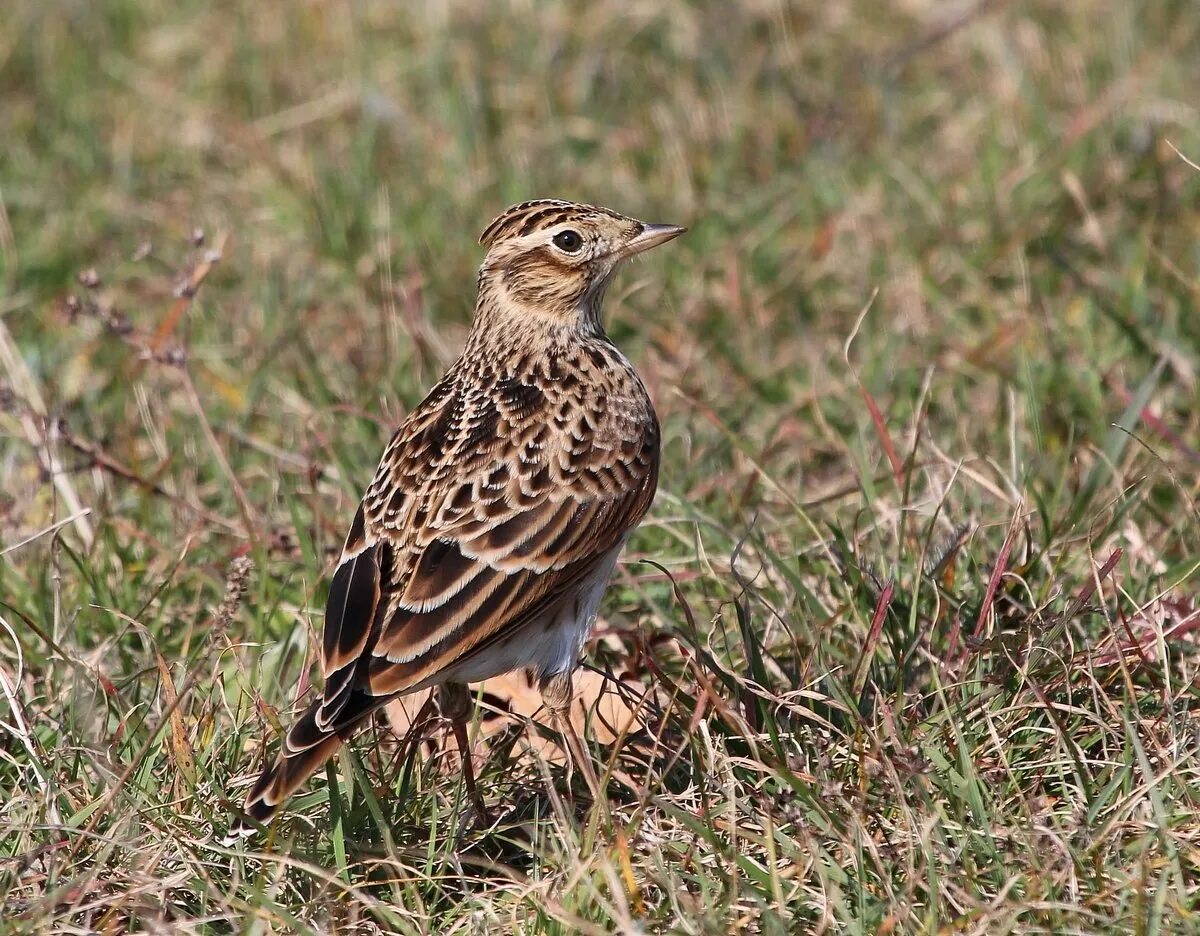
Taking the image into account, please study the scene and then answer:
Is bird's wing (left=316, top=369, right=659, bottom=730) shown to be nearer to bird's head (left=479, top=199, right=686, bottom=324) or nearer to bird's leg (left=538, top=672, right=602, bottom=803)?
bird's leg (left=538, top=672, right=602, bottom=803)

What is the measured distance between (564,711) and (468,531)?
0.57 m

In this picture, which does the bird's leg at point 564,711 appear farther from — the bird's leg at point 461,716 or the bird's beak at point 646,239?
the bird's beak at point 646,239

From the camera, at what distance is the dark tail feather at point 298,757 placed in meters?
4.43

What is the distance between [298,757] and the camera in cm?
445

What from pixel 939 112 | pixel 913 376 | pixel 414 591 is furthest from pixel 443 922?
pixel 939 112

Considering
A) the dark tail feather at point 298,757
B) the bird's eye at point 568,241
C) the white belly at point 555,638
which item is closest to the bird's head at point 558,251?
the bird's eye at point 568,241

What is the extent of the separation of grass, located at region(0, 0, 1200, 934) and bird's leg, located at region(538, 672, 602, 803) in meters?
0.15

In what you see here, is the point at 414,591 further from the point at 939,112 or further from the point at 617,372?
the point at 939,112

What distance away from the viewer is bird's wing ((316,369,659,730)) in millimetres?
4699

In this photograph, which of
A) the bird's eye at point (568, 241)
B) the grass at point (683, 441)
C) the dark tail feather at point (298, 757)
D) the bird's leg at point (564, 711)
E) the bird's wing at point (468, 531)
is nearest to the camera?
the dark tail feather at point (298, 757)

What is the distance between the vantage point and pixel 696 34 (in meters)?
10.1

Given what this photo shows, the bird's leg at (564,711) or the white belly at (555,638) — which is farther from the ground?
the white belly at (555,638)

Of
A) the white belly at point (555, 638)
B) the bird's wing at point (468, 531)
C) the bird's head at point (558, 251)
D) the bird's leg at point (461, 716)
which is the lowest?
the bird's leg at point (461, 716)

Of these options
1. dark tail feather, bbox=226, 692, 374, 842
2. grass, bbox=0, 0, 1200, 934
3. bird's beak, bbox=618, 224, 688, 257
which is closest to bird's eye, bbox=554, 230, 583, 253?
bird's beak, bbox=618, 224, 688, 257
